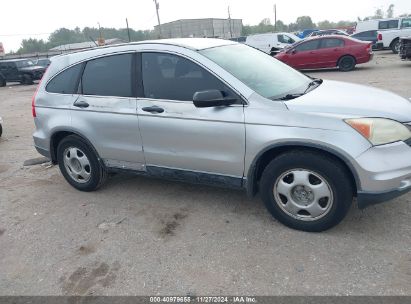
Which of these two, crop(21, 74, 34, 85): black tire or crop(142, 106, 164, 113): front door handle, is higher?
crop(142, 106, 164, 113): front door handle

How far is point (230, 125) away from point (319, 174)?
882 mm

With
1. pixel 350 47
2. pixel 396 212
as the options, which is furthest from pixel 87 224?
pixel 350 47

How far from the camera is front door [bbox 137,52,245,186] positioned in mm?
3600

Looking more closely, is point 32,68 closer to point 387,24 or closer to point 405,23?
point 387,24

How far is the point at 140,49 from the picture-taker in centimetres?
415

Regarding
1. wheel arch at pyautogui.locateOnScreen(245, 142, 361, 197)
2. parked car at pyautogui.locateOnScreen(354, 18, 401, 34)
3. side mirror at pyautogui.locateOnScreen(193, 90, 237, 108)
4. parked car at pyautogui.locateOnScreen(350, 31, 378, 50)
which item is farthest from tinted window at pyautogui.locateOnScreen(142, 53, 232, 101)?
parked car at pyautogui.locateOnScreen(354, 18, 401, 34)

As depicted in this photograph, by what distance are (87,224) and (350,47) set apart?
1440cm

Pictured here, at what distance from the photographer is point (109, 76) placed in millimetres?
4352

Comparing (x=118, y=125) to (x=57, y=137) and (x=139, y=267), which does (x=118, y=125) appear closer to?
(x=57, y=137)

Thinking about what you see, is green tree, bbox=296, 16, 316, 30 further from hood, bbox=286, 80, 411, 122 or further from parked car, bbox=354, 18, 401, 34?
hood, bbox=286, 80, 411, 122

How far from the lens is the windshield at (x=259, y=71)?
3.70m

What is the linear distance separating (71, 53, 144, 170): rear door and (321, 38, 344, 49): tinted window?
44.2ft

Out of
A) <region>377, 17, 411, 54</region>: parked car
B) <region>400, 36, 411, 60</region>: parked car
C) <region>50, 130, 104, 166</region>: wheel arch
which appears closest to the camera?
<region>50, 130, 104, 166</region>: wheel arch

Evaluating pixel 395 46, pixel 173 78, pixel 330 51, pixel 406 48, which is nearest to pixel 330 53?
pixel 330 51
